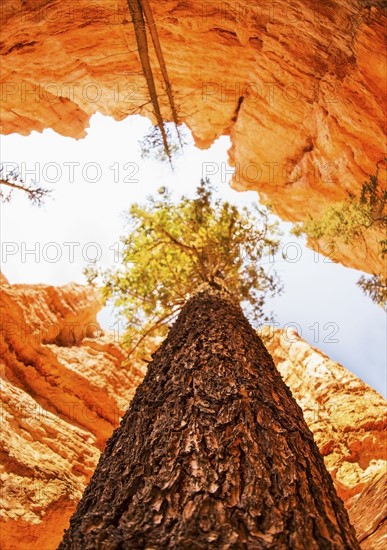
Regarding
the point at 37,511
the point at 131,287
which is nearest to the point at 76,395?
the point at 131,287

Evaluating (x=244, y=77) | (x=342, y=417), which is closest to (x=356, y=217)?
(x=244, y=77)

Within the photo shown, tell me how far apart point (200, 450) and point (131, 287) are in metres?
9.46

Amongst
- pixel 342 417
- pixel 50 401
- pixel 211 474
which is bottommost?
pixel 50 401

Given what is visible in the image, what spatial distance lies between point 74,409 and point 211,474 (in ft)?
30.1

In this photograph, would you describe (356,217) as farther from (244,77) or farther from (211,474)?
(211,474)

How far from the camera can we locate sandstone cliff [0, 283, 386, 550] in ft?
21.0

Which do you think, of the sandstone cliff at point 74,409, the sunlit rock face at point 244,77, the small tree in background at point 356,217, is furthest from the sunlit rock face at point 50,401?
the small tree in background at point 356,217

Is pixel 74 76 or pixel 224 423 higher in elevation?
pixel 74 76

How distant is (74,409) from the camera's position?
10664mm

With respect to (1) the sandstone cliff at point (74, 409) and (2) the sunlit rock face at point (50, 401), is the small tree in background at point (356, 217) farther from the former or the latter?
(2) the sunlit rock face at point (50, 401)

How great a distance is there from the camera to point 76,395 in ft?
36.4

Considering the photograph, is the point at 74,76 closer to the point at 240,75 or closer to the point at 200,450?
the point at 240,75

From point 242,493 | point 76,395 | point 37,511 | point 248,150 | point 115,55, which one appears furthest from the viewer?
point 248,150

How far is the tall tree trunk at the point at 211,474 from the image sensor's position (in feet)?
6.77
